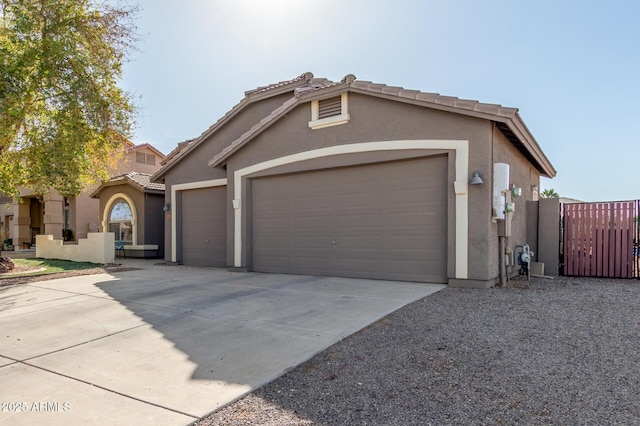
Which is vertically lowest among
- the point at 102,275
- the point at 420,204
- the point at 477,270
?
the point at 102,275

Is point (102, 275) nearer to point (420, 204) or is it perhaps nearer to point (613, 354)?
point (420, 204)

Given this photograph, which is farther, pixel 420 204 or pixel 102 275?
pixel 102 275

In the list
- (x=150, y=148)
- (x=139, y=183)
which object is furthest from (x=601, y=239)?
(x=150, y=148)

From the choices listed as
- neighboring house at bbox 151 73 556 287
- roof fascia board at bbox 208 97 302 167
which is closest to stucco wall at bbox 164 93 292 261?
neighboring house at bbox 151 73 556 287

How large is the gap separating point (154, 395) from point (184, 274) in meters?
7.94

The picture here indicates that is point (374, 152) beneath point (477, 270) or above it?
above

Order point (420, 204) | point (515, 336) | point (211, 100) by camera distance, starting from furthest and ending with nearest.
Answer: point (211, 100)
point (420, 204)
point (515, 336)

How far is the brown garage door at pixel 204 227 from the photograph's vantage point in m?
12.9

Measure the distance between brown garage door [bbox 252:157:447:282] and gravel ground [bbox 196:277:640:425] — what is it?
2807mm

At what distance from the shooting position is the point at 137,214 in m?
17.4

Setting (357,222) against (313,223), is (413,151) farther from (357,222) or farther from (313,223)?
(313,223)

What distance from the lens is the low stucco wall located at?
48.3ft

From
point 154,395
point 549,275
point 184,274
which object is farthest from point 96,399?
point 549,275

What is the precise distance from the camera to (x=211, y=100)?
14.9 m
